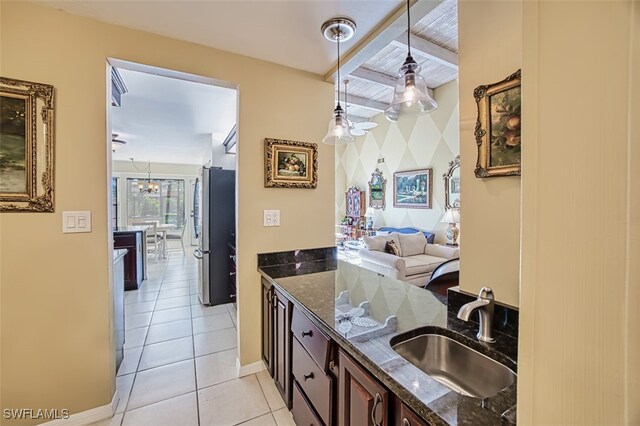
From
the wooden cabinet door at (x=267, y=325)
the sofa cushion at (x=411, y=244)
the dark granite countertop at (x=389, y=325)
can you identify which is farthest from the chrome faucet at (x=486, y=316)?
the sofa cushion at (x=411, y=244)

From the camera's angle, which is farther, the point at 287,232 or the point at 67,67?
the point at 287,232

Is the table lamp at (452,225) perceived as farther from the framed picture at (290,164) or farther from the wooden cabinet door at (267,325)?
the wooden cabinet door at (267,325)

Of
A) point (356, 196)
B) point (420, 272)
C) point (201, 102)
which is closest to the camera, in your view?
point (201, 102)

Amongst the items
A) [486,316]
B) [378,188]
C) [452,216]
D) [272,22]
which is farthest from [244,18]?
[378,188]

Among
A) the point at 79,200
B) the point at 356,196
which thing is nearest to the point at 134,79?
the point at 79,200

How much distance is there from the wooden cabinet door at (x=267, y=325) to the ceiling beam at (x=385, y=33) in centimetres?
179

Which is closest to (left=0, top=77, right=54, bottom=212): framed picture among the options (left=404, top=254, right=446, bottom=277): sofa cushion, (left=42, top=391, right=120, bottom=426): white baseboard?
(left=42, top=391, right=120, bottom=426): white baseboard

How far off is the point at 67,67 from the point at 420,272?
427 centimetres

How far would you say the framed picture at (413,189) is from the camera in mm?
5535

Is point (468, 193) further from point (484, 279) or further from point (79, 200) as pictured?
point (79, 200)

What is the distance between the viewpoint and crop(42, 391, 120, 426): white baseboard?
161 cm

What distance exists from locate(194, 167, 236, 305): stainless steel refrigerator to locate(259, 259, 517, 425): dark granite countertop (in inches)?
65.4

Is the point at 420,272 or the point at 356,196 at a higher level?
the point at 356,196

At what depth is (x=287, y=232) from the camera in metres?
2.27
